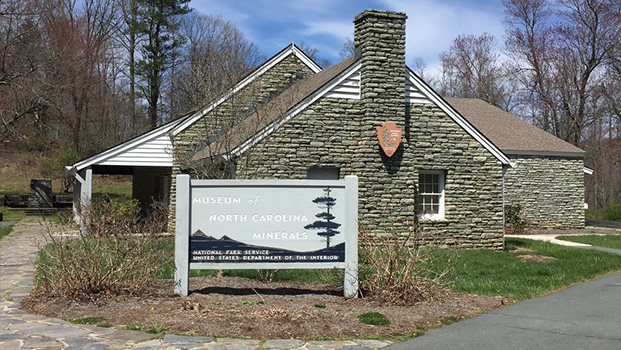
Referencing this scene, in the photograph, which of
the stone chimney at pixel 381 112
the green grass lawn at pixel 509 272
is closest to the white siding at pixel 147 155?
the stone chimney at pixel 381 112

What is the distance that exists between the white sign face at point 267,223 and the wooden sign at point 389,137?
23.6 ft

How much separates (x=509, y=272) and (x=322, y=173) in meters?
5.78

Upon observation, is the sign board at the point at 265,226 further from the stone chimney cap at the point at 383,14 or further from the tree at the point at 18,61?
the tree at the point at 18,61

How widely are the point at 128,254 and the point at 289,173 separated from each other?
7.37m

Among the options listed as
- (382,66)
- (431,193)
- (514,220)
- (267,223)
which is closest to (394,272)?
(267,223)

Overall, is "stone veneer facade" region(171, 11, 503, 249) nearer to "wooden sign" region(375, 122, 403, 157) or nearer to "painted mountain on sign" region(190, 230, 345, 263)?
"wooden sign" region(375, 122, 403, 157)

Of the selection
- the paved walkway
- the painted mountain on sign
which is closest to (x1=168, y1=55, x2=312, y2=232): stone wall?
the painted mountain on sign

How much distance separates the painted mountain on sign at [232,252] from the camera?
8.14 meters

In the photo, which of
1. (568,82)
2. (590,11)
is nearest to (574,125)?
(568,82)

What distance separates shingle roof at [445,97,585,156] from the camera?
25291mm

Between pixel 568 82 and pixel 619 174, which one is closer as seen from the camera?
pixel 568 82

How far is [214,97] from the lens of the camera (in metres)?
12.7

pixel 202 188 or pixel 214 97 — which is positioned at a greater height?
pixel 214 97

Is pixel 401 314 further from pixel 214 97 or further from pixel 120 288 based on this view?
pixel 214 97
